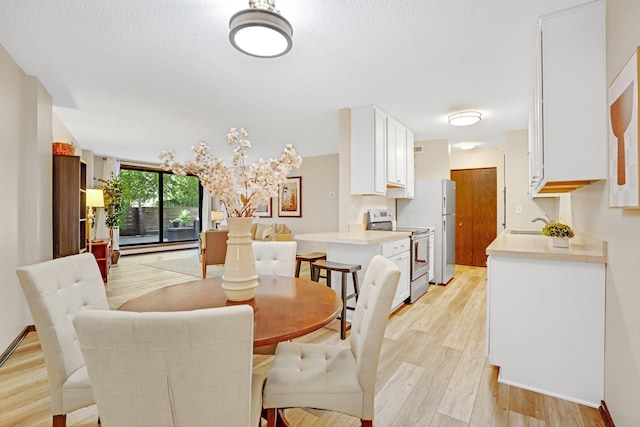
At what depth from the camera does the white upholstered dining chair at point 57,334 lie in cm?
121

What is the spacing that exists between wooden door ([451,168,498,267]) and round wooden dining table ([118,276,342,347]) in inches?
203

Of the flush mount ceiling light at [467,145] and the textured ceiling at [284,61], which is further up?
the textured ceiling at [284,61]

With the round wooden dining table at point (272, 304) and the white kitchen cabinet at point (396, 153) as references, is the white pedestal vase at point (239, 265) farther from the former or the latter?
the white kitchen cabinet at point (396, 153)

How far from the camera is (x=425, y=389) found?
199 centimetres

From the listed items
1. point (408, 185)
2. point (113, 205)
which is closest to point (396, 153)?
point (408, 185)

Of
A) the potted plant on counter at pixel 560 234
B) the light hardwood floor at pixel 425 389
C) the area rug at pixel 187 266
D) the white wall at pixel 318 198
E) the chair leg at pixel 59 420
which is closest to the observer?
the chair leg at pixel 59 420

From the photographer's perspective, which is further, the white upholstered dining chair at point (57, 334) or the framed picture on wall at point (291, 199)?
the framed picture on wall at point (291, 199)

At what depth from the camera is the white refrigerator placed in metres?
4.66

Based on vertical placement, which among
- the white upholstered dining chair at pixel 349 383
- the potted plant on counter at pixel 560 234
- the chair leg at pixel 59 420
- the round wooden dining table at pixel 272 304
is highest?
the potted plant on counter at pixel 560 234

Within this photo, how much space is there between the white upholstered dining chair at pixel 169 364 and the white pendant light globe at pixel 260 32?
5.57ft

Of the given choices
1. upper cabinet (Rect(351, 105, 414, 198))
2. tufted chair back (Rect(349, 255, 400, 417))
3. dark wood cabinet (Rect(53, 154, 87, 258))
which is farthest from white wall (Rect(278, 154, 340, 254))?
tufted chair back (Rect(349, 255, 400, 417))

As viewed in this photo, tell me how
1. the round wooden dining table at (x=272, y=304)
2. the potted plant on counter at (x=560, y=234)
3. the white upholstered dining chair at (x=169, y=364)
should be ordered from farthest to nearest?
the potted plant on counter at (x=560, y=234) → the round wooden dining table at (x=272, y=304) → the white upholstered dining chair at (x=169, y=364)

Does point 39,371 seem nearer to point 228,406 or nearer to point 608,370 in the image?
point 228,406

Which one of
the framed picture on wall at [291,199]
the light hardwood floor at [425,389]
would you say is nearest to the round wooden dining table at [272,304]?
the light hardwood floor at [425,389]
